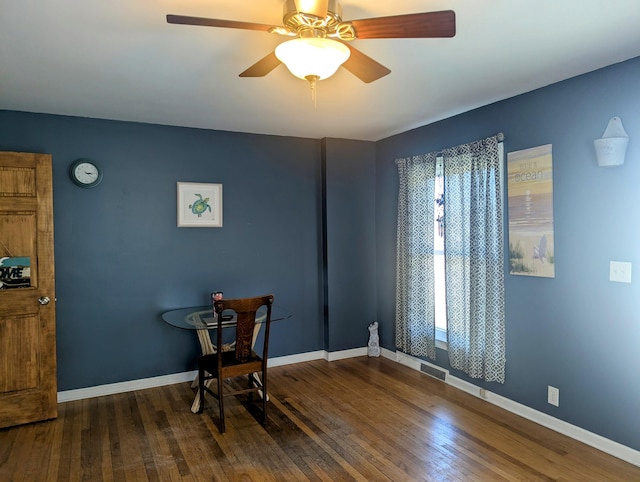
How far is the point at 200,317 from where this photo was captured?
3643 millimetres

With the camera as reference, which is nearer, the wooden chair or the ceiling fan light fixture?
the ceiling fan light fixture

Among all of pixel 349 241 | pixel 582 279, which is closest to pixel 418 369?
pixel 349 241

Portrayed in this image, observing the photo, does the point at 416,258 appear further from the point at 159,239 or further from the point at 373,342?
the point at 159,239

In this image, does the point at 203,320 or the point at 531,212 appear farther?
the point at 203,320

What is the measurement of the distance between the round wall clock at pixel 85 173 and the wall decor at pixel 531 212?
11.1 feet

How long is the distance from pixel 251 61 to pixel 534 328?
268cm

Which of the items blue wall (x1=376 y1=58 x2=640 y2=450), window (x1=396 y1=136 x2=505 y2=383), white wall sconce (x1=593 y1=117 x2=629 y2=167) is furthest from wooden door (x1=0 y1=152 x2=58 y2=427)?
white wall sconce (x1=593 y1=117 x2=629 y2=167)

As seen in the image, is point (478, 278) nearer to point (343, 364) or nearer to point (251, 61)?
point (343, 364)

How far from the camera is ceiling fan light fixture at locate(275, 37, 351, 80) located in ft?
5.73

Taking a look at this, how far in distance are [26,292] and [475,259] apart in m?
3.49

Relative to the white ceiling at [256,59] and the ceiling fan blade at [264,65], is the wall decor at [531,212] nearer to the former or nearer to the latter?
the white ceiling at [256,59]

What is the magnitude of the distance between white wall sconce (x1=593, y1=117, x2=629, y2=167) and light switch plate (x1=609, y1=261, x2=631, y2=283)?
0.61 m

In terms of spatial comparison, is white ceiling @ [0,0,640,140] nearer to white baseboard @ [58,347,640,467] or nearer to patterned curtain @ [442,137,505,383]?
patterned curtain @ [442,137,505,383]

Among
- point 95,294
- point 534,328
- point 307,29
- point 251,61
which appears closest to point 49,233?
point 95,294
